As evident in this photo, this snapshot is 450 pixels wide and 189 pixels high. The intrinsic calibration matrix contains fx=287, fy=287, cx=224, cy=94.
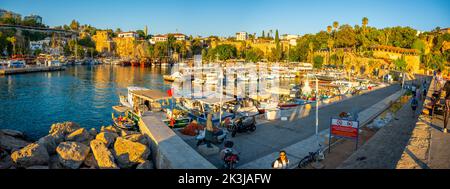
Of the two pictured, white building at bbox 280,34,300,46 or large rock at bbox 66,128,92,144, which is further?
white building at bbox 280,34,300,46

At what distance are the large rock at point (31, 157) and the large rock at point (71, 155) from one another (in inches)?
28.1

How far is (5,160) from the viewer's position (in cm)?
1102

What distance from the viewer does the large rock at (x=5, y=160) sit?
34.2ft

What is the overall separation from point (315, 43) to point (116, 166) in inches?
3127

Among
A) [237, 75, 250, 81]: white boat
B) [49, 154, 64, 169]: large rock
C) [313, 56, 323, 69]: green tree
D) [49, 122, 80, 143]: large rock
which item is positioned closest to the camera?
[49, 154, 64, 169]: large rock

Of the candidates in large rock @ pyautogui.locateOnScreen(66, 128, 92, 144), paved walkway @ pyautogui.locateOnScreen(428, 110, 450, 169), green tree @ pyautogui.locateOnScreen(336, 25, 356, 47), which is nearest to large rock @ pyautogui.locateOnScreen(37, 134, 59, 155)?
large rock @ pyautogui.locateOnScreen(66, 128, 92, 144)

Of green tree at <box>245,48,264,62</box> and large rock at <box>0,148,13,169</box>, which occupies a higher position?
green tree at <box>245,48,264,62</box>

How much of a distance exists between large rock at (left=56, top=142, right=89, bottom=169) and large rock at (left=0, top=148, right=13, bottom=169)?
223cm

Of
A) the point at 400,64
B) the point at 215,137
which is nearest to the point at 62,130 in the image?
the point at 215,137

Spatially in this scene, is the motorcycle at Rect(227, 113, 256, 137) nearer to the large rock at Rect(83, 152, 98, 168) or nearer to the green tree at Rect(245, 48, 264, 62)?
the large rock at Rect(83, 152, 98, 168)

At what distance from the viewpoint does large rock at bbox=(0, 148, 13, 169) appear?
34.2 feet

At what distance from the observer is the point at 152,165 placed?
31.0ft

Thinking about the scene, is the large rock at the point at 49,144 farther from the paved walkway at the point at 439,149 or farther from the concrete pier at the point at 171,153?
the paved walkway at the point at 439,149
